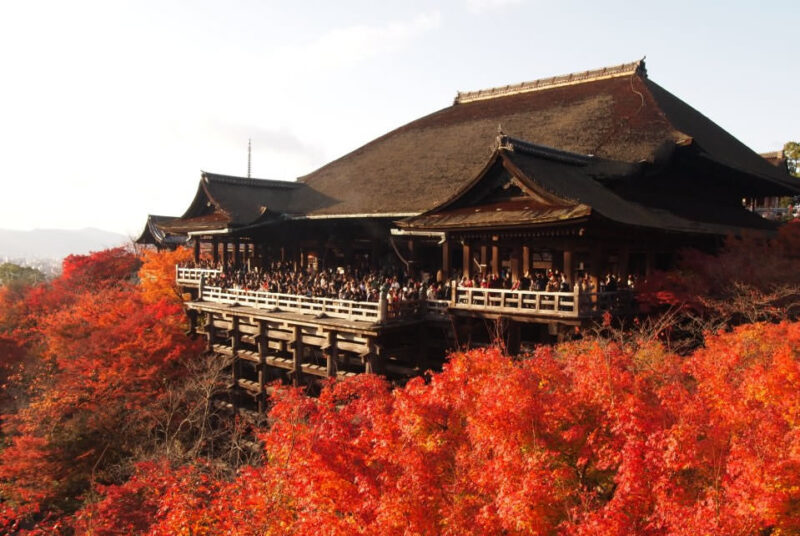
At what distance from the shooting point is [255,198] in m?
28.3

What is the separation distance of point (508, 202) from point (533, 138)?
342 inches

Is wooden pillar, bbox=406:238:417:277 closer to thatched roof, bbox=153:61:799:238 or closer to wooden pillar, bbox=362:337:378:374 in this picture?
thatched roof, bbox=153:61:799:238

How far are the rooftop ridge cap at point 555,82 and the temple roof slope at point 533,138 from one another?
0.05 metres

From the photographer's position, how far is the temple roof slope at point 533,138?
69.9 ft

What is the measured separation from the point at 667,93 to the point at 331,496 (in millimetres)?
25249

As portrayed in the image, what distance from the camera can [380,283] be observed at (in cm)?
1955

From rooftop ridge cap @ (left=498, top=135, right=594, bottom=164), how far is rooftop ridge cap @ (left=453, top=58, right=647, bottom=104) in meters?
8.95

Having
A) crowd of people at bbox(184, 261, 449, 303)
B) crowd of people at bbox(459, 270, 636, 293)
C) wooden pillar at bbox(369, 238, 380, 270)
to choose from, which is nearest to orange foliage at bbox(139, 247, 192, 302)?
crowd of people at bbox(184, 261, 449, 303)

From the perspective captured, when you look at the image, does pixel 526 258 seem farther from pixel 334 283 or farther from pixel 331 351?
pixel 334 283

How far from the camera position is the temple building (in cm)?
1570

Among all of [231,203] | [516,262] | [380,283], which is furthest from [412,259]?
[231,203]

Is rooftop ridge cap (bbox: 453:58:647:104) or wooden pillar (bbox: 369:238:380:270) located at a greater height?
rooftop ridge cap (bbox: 453:58:647:104)

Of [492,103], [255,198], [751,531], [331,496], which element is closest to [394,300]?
[331,496]

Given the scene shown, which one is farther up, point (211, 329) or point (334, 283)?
point (334, 283)
